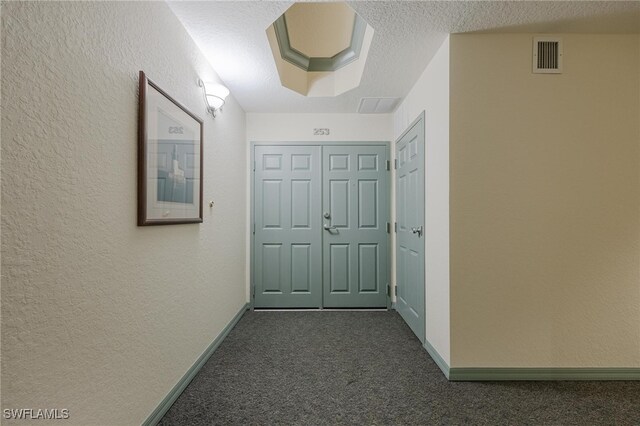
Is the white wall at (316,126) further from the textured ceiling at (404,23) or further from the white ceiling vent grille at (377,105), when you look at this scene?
the textured ceiling at (404,23)

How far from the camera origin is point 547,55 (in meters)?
2.05

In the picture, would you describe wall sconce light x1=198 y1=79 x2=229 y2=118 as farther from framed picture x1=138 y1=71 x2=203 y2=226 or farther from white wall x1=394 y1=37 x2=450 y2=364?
white wall x1=394 y1=37 x2=450 y2=364

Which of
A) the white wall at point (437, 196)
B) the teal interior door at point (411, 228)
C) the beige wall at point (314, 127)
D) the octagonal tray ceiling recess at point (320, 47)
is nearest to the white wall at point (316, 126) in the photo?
the beige wall at point (314, 127)

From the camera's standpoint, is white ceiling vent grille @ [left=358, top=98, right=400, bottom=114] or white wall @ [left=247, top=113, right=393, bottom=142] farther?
white wall @ [left=247, top=113, right=393, bottom=142]

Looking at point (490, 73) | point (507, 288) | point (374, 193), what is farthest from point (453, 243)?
point (374, 193)

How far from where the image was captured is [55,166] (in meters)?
1.02

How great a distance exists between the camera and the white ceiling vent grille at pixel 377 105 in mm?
3188

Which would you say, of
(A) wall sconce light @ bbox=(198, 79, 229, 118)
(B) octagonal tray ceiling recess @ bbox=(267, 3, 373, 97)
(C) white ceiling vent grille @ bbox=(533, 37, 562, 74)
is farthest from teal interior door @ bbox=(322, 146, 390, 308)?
(C) white ceiling vent grille @ bbox=(533, 37, 562, 74)

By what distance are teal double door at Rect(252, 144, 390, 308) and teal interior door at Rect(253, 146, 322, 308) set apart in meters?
0.01

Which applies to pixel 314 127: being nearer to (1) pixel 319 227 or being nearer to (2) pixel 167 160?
(1) pixel 319 227

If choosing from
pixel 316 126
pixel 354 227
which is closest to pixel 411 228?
pixel 354 227

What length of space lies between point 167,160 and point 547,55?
247cm

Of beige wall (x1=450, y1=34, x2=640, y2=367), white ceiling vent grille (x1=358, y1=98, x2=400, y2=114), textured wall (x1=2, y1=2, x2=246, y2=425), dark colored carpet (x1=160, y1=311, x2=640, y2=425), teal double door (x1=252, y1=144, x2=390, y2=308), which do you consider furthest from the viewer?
teal double door (x1=252, y1=144, x2=390, y2=308)

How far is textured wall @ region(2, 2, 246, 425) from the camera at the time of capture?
898 millimetres
